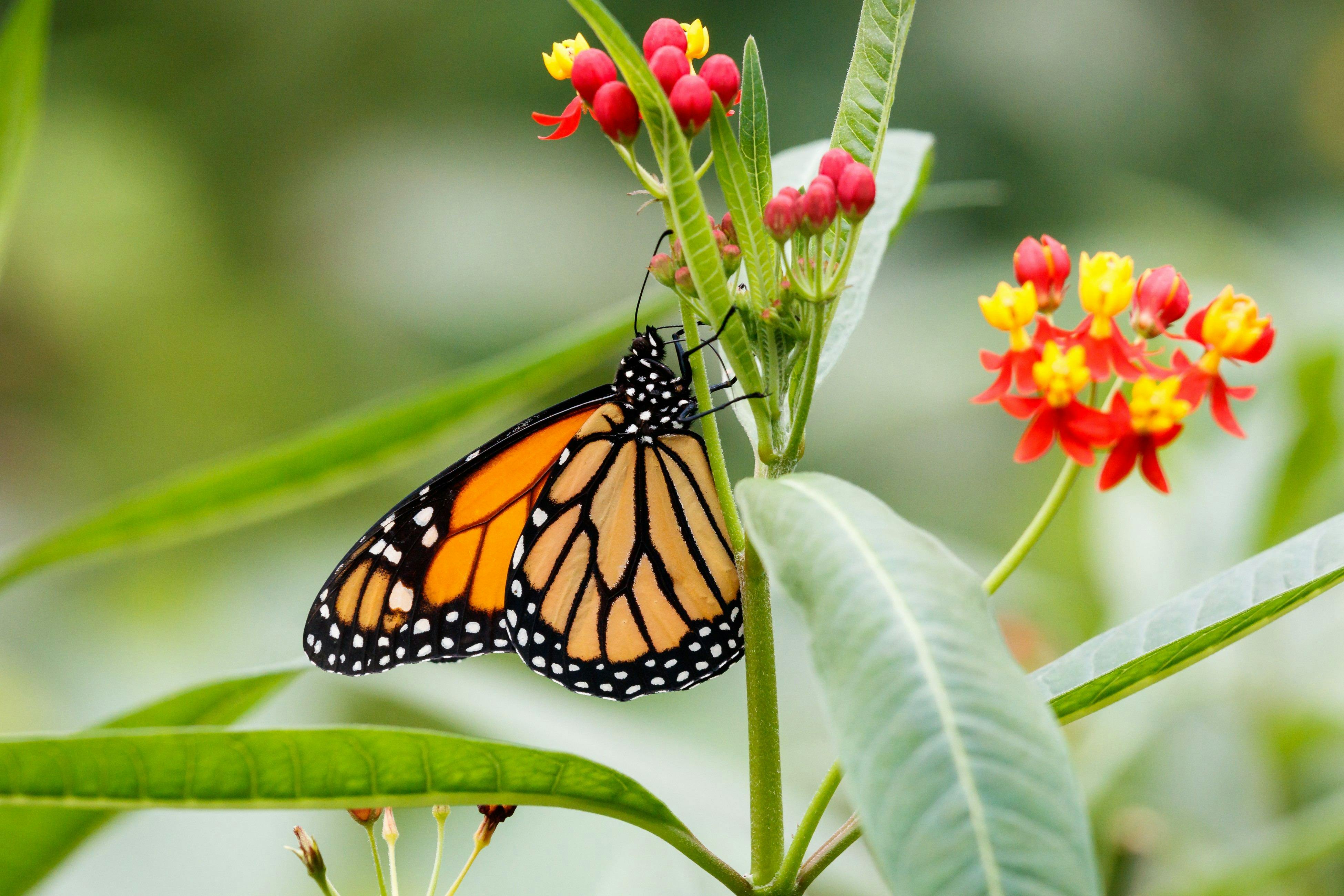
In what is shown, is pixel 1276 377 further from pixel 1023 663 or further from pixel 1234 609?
pixel 1234 609

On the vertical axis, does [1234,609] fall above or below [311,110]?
below

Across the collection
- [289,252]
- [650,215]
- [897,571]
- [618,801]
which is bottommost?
[618,801]

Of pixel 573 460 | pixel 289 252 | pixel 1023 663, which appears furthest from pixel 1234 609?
pixel 289 252

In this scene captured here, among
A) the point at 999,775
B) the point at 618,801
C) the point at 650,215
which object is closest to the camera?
the point at 999,775

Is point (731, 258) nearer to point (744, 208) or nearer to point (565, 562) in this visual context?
point (744, 208)

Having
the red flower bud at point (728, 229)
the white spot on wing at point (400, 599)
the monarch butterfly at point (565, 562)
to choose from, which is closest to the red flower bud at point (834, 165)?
the red flower bud at point (728, 229)

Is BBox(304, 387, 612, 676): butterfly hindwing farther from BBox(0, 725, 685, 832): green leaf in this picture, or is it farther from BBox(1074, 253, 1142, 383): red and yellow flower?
BBox(1074, 253, 1142, 383): red and yellow flower

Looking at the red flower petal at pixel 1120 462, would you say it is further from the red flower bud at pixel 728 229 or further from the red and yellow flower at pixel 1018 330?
the red flower bud at pixel 728 229

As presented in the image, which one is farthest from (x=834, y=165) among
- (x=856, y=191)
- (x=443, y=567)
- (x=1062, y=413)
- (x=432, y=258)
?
(x=432, y=258)
